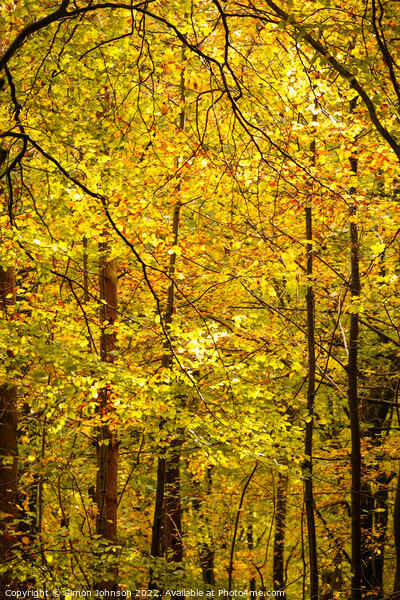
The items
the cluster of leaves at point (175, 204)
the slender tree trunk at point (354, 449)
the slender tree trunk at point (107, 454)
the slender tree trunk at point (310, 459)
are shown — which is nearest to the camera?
the cluster of leaves at point (175, 204)

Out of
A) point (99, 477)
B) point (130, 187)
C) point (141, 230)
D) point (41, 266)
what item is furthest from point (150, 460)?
point (41, 266)

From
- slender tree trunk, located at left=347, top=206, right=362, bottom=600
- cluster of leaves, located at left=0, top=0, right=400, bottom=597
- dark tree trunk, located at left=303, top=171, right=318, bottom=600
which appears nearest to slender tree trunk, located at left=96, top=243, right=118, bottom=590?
cluster of leaves, located at left=0, top=0, right=400, bottom=597

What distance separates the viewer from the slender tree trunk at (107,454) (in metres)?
7.14

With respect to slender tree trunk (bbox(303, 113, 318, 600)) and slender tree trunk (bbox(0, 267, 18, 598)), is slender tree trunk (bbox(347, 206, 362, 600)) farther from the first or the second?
slender tree trunk (bbox(0, 267, 18, 598))

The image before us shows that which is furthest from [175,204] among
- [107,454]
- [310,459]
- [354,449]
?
[354,449]

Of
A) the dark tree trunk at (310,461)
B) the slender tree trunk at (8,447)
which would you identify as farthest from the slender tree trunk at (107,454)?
the dark tree trunk at (310,461)

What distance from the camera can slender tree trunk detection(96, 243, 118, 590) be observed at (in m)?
7.14

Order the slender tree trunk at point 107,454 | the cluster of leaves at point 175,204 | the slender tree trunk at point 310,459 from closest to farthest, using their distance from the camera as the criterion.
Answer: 1. the cluster of leaves at point 175,204
2. the slender tree trunk at point 310,459
3. the slender tree trunk at point 107,454

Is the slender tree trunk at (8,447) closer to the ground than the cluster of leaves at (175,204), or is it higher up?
closer to the ground

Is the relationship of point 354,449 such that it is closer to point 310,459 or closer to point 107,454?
point 310,459

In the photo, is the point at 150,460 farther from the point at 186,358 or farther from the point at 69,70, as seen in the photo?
the point at 69,70

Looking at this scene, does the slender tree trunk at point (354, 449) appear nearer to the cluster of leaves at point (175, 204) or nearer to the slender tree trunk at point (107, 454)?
the cluster of leaves at point (175, 204)

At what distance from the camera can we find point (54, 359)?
5.48 metres

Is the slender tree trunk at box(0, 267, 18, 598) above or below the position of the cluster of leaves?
below
